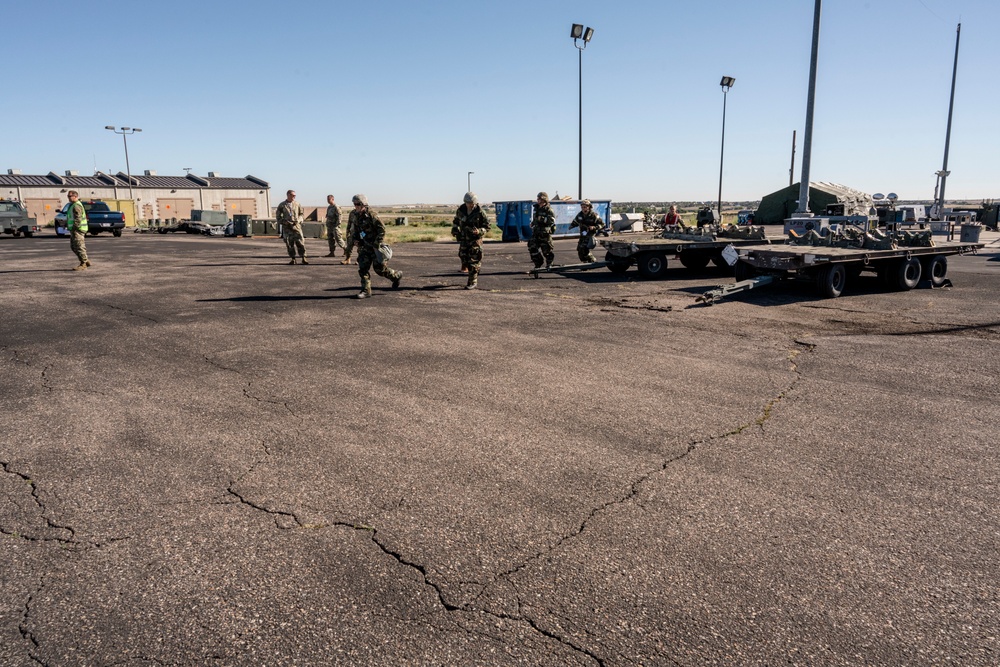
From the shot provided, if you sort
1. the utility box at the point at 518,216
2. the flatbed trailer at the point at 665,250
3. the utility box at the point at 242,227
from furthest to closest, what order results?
the utility box at the point at 242,227 → the utility box at the point at 518,216 → the flatbed trailer at the point at 665,250

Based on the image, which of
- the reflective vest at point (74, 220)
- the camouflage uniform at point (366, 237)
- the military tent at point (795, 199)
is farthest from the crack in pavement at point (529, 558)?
the military tent at point (795, 199)

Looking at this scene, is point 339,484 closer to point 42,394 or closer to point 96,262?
point 42,394

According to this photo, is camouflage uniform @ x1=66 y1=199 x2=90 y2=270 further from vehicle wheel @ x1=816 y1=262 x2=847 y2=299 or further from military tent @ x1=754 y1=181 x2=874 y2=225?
military tent @ x1=754 y1=181 x2=874 y2=225

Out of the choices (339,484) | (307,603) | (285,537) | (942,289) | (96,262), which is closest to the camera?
(307,603)

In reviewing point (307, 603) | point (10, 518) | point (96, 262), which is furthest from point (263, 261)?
point (307, 603)

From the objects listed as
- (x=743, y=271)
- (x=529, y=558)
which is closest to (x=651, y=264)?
(x=743, y=271)

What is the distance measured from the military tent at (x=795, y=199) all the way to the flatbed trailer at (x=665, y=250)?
108 feet

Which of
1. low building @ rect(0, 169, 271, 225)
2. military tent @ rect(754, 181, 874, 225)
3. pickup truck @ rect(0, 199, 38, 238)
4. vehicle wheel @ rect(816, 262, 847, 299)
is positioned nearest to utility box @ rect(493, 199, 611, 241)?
vehicle wheel @ rect(816, 262, 847, 299)

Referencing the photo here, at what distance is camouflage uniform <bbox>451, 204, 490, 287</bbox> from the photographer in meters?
12.4

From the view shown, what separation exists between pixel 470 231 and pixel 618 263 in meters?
4.43

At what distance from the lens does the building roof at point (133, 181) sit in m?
61.8

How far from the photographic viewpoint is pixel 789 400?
5.78 m

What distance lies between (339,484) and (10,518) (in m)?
1.77

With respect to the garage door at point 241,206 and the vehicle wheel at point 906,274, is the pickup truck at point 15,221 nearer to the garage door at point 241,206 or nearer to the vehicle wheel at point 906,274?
the garage door at point 241,206
